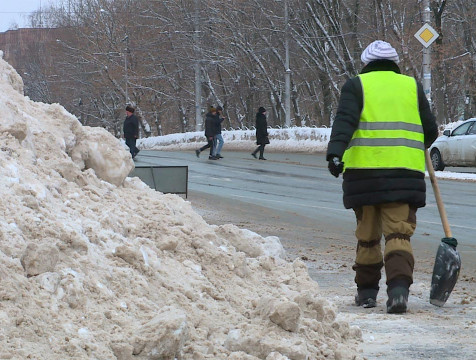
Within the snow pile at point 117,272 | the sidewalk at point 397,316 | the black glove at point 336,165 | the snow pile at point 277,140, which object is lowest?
the snow pile at point 277,140

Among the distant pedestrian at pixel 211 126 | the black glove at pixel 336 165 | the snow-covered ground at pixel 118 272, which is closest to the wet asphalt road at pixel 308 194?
the distant pedestrian at pixel 211 126

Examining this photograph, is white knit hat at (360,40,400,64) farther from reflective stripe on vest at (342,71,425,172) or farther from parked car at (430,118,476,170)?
parked car at (430,118,476,170)

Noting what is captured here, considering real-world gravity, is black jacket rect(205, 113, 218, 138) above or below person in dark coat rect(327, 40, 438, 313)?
below

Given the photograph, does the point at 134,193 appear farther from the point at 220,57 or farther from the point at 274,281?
the point at 220,57

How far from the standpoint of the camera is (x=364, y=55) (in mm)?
6828

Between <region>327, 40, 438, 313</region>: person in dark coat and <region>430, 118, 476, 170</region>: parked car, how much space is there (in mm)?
19554

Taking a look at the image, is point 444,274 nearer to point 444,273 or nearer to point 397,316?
point 444,273

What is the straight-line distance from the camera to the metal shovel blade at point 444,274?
6539mm

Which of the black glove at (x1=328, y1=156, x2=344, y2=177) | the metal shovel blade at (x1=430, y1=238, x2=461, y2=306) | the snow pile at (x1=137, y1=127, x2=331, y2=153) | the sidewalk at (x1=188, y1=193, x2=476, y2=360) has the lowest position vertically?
the snow pile at (x1=137, y1=127, x2=331, y2=153)

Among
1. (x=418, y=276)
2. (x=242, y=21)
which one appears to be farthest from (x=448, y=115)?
(x=418, y=276)

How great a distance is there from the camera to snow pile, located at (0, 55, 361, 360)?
3979mm

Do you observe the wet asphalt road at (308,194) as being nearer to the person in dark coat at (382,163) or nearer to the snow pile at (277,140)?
the person in dark coat at (382,163)

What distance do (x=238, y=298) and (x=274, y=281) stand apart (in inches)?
26.0

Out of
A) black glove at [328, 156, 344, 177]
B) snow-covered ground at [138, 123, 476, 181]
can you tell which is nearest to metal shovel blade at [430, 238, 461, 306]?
black glove at [328, 156, 344, 177]
